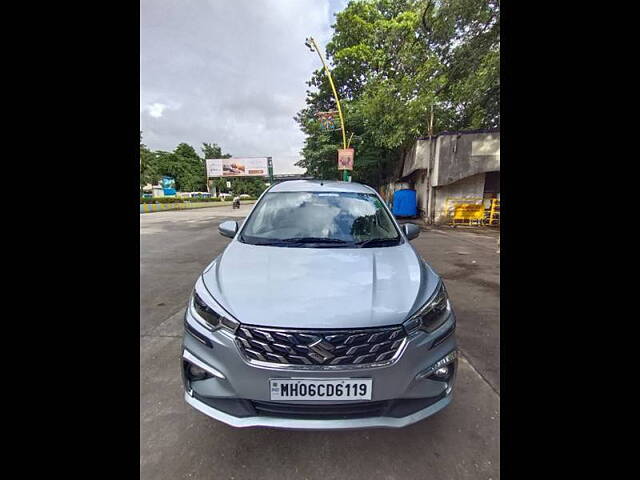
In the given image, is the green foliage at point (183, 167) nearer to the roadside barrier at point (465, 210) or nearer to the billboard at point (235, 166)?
the billboard at point (235, 166)

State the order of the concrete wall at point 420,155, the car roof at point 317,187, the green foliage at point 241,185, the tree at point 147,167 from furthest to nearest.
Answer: the green foliage at point 241,185 → the tree at point 147,167 → the concrete wall at point 420,155 → the car roof at point 317,187

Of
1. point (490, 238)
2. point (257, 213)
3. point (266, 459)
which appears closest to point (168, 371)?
point (266, 459)

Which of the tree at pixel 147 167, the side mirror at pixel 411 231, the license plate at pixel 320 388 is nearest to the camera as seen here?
the license plate at pixel 320 388

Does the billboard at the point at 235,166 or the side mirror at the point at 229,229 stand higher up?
the billboard at the point at 235,166

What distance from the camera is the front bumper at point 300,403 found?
1.20m

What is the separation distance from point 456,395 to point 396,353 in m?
1.09

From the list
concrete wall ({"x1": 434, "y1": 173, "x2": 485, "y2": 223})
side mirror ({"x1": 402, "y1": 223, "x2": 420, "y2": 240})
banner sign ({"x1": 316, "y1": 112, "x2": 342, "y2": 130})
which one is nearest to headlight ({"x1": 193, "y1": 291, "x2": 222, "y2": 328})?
side mirror ({"x1": 402, "y1": 223, "x2": 420, "y2": 240})

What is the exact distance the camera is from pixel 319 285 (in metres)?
1.44

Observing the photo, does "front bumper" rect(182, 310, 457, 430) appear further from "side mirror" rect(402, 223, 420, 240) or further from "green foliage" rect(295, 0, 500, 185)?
"green foliage" rect(295, 0, 500, 185)

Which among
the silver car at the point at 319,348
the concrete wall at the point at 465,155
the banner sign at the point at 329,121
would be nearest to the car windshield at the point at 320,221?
the silver car at the point at 319,348

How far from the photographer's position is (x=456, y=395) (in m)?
1.92

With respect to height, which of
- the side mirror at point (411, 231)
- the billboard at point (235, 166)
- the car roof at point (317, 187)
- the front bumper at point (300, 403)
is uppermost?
the billboard at point (235, 166)

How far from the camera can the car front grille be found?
1206 millimetres
